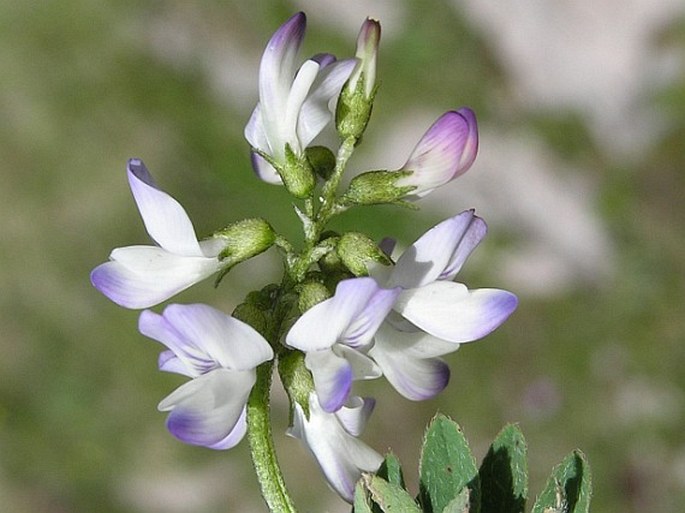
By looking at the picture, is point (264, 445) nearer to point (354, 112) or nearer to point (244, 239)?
point (244, 239)

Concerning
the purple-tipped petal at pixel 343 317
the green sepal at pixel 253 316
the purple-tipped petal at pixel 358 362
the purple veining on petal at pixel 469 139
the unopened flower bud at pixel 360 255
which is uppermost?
the purple veining on petal at pixel 469 139

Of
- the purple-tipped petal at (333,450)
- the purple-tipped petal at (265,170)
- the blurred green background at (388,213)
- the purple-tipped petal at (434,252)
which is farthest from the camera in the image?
the blurred green background at (388,213)

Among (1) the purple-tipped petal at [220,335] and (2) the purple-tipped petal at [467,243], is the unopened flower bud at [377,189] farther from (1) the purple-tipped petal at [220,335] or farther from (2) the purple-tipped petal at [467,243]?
(1) the purple-tipped petal at [220,335]

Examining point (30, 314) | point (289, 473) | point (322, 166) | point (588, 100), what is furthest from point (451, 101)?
point (322, 166)

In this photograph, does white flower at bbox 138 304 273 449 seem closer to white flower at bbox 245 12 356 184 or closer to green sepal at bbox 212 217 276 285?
green sepal at bbox 212 217 276 285

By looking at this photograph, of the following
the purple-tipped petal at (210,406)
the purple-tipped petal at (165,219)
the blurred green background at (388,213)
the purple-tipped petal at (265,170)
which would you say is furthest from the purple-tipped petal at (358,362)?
the blurred green background at (388,213)

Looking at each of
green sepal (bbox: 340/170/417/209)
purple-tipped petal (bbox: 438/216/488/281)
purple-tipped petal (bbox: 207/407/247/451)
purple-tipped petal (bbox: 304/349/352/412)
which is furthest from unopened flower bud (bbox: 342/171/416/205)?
purple-tipped petal (bbox: 207/407/247/451)

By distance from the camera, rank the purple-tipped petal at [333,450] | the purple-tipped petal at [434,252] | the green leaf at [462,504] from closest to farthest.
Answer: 1. the green leaf at [462,504]
2. the purple-tipped petal at [434,252]
3. the purple-tipped petal at [333,450]

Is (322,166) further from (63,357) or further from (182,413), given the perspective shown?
(63,357)

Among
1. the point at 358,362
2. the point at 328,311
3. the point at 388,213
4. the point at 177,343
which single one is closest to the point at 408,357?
the point at 358,362
